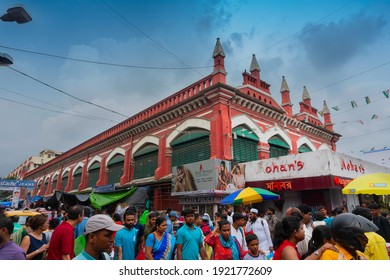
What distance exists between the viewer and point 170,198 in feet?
49.0

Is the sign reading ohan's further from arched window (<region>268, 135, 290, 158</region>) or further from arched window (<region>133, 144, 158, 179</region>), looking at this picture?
arched window (<region>133, 144, 158, 179</region>)

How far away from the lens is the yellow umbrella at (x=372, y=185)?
23.0 ft

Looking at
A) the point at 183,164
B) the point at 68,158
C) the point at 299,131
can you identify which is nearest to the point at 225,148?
the point at 183,164

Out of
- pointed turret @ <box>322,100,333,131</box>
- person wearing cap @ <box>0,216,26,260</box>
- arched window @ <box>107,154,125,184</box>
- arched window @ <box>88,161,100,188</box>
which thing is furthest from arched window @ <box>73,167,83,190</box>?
person wearing cap @ <box>0,216,26,260</box>

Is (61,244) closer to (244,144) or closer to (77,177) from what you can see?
(244,144)

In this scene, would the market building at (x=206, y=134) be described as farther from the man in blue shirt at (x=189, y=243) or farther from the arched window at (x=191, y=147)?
the man in blue shirt at (x=189, y=243)

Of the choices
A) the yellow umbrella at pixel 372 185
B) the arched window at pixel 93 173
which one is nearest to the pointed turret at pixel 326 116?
the yellow umbrella at pixel 372 185

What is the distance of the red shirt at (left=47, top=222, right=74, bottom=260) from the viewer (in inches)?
132

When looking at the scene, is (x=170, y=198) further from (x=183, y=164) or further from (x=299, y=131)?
(x=299, y=131)

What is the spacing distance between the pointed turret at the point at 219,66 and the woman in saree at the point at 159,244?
33.9 feet

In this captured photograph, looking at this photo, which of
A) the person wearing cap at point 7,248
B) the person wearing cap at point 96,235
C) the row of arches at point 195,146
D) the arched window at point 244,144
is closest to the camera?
the person wearing cap at point 96,235

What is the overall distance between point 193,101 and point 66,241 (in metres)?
11.5

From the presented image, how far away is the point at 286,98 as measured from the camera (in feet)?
61.8

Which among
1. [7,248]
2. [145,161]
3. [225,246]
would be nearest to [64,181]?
[145,161]
